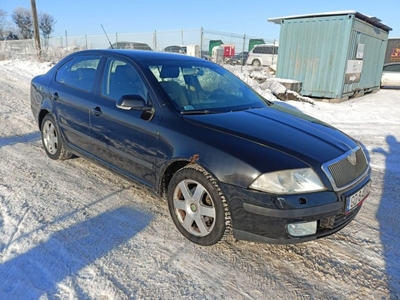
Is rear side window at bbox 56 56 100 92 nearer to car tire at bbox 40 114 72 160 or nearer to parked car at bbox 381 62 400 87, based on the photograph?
car tire at bbox 40 114 72 160

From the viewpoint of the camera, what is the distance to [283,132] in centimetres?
277

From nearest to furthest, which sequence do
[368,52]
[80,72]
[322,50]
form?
[80,72] → [322,50] → [368,52]

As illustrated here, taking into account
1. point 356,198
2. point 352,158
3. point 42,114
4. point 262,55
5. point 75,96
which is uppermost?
point 262,55

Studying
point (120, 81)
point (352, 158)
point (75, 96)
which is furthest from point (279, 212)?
point (75, 96)

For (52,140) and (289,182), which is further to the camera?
(52,140)

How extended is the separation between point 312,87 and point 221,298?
11.3m

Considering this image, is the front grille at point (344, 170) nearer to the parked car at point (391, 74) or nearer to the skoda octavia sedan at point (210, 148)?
the skoda octavia sedan at point (210, 148)

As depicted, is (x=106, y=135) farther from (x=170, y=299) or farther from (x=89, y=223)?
(x=170, y=299)

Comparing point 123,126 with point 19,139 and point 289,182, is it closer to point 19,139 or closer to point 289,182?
point 289,182

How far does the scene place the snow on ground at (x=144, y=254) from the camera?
2215mm

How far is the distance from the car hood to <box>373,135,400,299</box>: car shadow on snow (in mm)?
909

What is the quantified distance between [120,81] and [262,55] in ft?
71.1

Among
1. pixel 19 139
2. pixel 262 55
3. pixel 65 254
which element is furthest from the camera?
pixel 262 55

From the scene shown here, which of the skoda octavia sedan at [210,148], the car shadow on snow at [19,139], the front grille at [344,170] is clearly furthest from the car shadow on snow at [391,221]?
the car shadow on snow at [19,139]
